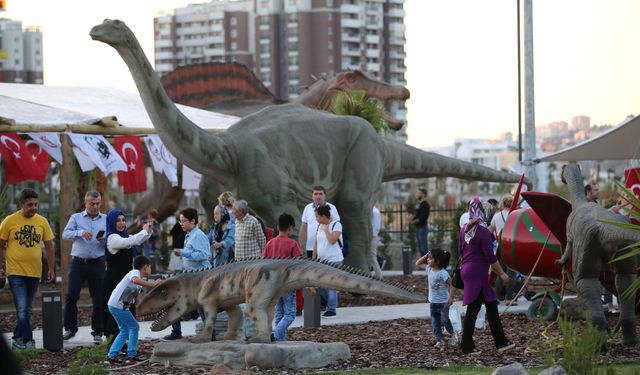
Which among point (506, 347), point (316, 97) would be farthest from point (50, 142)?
point (316, 97)

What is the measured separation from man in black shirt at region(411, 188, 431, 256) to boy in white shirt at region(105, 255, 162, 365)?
13791 mm

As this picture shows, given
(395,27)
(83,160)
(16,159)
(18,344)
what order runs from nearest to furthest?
(18,344)
(16,159)
(83,160)
(395,27)

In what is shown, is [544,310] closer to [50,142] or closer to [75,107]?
[50,142]

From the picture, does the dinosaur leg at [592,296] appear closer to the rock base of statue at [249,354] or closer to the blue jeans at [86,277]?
the rock base of statue at [249,354]

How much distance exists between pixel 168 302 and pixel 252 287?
0.94 m

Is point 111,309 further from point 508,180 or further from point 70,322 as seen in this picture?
point 508,180

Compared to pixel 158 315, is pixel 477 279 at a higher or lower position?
higher

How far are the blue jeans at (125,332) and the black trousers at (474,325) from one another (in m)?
3.14

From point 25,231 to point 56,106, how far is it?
8.38 metres

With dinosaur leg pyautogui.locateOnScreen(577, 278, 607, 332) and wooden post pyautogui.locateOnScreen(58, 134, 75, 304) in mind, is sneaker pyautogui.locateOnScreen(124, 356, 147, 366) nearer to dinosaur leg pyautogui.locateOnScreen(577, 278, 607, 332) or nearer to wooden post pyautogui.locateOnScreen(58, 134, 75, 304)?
dinosaur leg pyautogui.locateOnScreen(577, 278, 607, 332)

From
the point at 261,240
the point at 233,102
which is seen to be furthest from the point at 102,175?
the point at 233,102

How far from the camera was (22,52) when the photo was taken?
148 metres

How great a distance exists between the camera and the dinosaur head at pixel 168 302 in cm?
1143

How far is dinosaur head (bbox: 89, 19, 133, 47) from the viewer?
1381 cm
